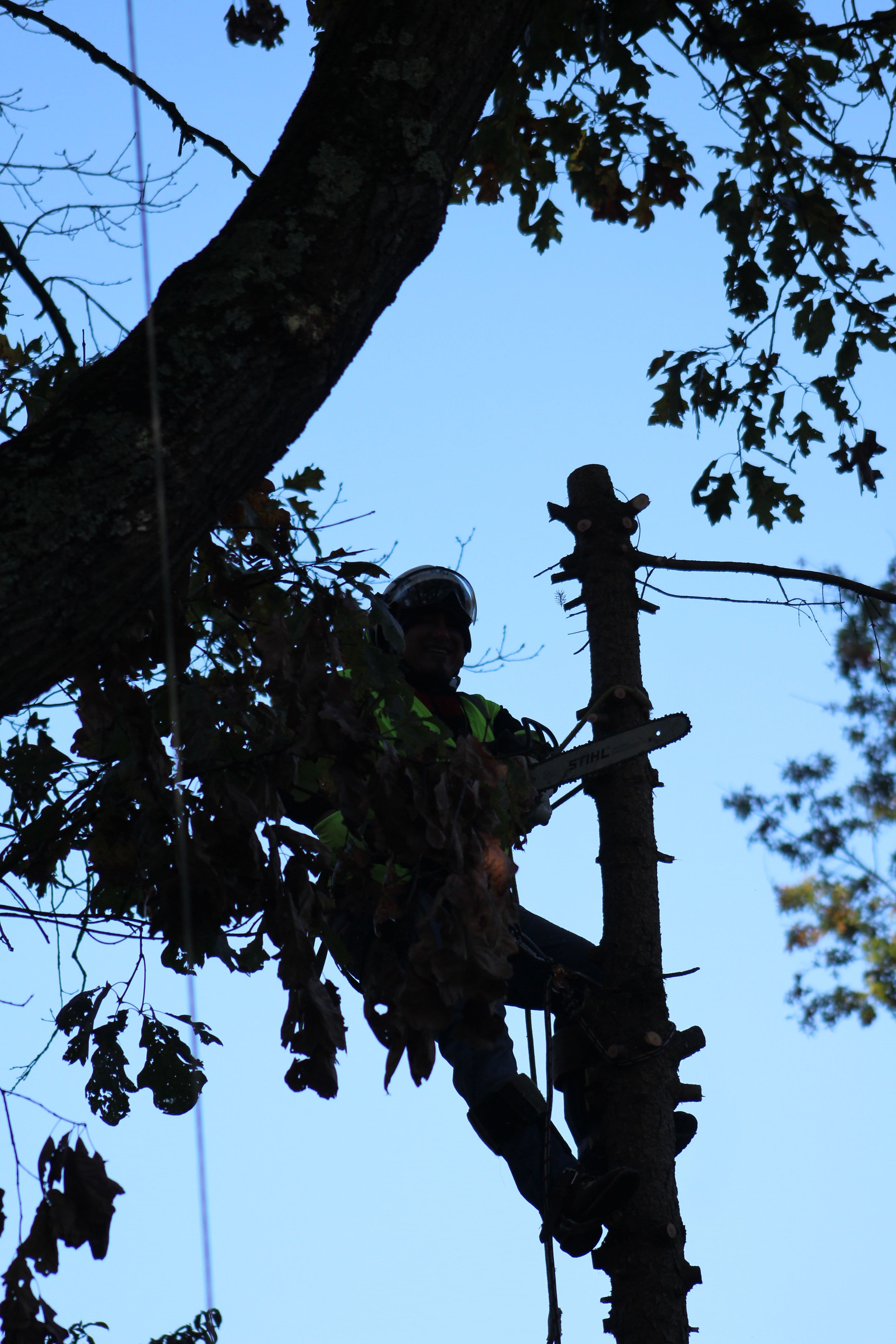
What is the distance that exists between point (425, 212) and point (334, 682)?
2.86ft

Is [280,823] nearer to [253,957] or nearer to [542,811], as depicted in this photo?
[253,957]

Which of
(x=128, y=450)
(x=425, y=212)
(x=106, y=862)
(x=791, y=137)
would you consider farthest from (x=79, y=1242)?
(x=791, y=137)

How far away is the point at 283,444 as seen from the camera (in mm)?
2129

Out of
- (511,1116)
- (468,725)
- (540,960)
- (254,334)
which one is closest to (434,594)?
(468,725)

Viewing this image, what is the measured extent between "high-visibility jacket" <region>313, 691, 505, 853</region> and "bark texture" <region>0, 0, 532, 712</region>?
1.87m

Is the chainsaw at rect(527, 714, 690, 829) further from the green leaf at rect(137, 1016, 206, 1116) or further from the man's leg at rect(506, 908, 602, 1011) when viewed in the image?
the green leaf at rect(137, 1016, 206, 1116)

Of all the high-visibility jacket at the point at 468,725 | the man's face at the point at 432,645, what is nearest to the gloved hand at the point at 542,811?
the high-visibility jacket at the point at 468,725

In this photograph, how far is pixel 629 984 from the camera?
396 cm

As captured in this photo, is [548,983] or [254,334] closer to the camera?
[254,334]

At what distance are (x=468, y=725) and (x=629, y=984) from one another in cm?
125

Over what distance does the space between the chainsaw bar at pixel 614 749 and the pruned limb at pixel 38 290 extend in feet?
6.59

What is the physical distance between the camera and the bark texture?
1826 mm

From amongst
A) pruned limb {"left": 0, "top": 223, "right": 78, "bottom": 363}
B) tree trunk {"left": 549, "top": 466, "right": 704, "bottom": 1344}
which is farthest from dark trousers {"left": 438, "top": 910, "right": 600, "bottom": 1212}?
pruned limb {"left": 0, "top": 223, "right": 78, "bottom": 363}

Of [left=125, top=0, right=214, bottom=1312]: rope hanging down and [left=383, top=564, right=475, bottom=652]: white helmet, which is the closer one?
[left=125, top=0, right=214, bottom=1312]: rope hanging down
